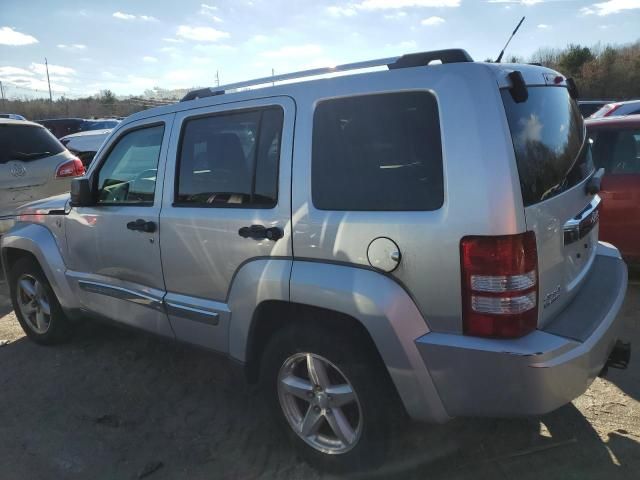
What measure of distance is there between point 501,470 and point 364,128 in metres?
1.77

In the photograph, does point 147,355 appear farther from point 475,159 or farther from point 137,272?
point 475,159

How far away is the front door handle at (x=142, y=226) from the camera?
3.14m

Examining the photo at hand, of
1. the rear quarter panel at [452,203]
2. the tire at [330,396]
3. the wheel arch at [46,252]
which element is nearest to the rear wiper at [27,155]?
the wheel arch at [46,252]

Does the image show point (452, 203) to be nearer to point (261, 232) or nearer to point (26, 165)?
point (261, 232)

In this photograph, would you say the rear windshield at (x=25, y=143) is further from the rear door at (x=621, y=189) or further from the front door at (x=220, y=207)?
the rear door at (x=621, y=189)

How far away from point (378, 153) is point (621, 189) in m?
3.46

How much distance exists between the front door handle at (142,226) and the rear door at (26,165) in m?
3.97

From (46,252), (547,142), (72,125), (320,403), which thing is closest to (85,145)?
(72,125)

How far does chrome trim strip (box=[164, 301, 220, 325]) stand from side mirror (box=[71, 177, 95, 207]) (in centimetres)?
100

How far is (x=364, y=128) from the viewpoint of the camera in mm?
2340

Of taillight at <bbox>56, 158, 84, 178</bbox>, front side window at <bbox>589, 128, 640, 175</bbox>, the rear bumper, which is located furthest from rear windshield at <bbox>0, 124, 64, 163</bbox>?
front side window at <bbox>589, 128, 640, 175</bbox>

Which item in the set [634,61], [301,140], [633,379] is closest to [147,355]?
[301,140]

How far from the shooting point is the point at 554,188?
2.30 m

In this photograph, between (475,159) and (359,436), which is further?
(359,436)
